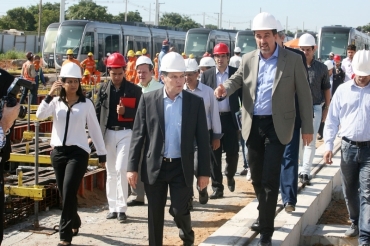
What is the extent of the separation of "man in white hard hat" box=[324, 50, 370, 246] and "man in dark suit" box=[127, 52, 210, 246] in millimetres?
1712

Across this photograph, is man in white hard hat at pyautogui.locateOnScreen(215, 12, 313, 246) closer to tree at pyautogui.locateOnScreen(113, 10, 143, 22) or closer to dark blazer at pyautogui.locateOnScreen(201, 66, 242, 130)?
dark blazer at pyautogui.locateOnScreen(201, 66, 242, 130)

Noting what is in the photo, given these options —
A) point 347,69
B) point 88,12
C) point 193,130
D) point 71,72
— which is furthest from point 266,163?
point 88,12

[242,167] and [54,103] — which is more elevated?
[54,103]

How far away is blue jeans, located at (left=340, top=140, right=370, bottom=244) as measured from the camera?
6.68 metres

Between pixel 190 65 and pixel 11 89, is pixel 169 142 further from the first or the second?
pixel 190 65

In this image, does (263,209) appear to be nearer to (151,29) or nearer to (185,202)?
(185,202)

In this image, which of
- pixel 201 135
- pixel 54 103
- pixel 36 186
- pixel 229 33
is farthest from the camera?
pixel 229 33

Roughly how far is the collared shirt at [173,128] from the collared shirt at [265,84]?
3.19 feet

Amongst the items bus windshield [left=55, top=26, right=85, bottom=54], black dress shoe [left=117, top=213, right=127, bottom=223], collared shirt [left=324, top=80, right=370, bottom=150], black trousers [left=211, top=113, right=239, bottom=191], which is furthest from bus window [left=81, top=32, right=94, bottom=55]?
collared shirt [left=324, top=80, right=370, bottom=150]

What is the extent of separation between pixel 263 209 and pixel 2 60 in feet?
149

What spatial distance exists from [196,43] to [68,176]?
3475cm

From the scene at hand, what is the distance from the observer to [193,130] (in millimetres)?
5824

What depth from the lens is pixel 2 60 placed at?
4900 cm

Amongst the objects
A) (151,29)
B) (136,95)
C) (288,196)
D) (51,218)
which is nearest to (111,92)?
(136,95)
